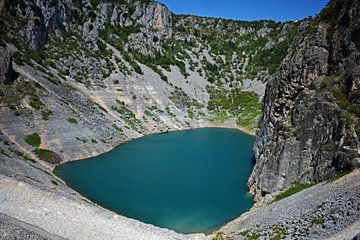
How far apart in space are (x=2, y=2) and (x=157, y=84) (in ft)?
146

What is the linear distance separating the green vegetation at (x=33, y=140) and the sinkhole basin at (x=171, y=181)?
5.75 metres

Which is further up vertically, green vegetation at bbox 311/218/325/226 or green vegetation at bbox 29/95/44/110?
green vegetation at bbox 311/218/325/226

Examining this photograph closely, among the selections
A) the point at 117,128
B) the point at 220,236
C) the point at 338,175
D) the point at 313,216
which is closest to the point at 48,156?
the point at 117,128

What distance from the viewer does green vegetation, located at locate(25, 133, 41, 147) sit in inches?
2333

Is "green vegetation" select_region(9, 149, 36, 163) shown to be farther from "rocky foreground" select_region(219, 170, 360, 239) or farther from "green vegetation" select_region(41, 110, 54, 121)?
"rocky foreground" select_region(219, 170, 360, 239)

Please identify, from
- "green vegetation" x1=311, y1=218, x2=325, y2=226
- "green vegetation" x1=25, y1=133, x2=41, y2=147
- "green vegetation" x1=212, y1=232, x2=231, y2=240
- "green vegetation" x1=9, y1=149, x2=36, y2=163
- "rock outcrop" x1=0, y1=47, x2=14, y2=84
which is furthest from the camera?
"rock outcrop" x1=0, y1=47, x2=14, y2=84

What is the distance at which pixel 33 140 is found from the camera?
5994 cm

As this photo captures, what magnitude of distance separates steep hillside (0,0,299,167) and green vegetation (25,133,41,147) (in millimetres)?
547

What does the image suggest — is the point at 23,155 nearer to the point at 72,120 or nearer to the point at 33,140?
the point at 33,140

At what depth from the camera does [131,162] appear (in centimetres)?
6297

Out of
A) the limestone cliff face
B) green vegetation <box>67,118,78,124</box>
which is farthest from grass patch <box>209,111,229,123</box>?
Answer: the limestone cliff face

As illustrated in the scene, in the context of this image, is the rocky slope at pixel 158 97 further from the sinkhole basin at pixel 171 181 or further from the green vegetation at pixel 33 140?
the sinkhole basin at pixel 171 181

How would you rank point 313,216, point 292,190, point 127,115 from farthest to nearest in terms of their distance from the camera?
point 127,115
point 292,190
point 313,216

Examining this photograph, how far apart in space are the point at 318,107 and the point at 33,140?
42490mm
